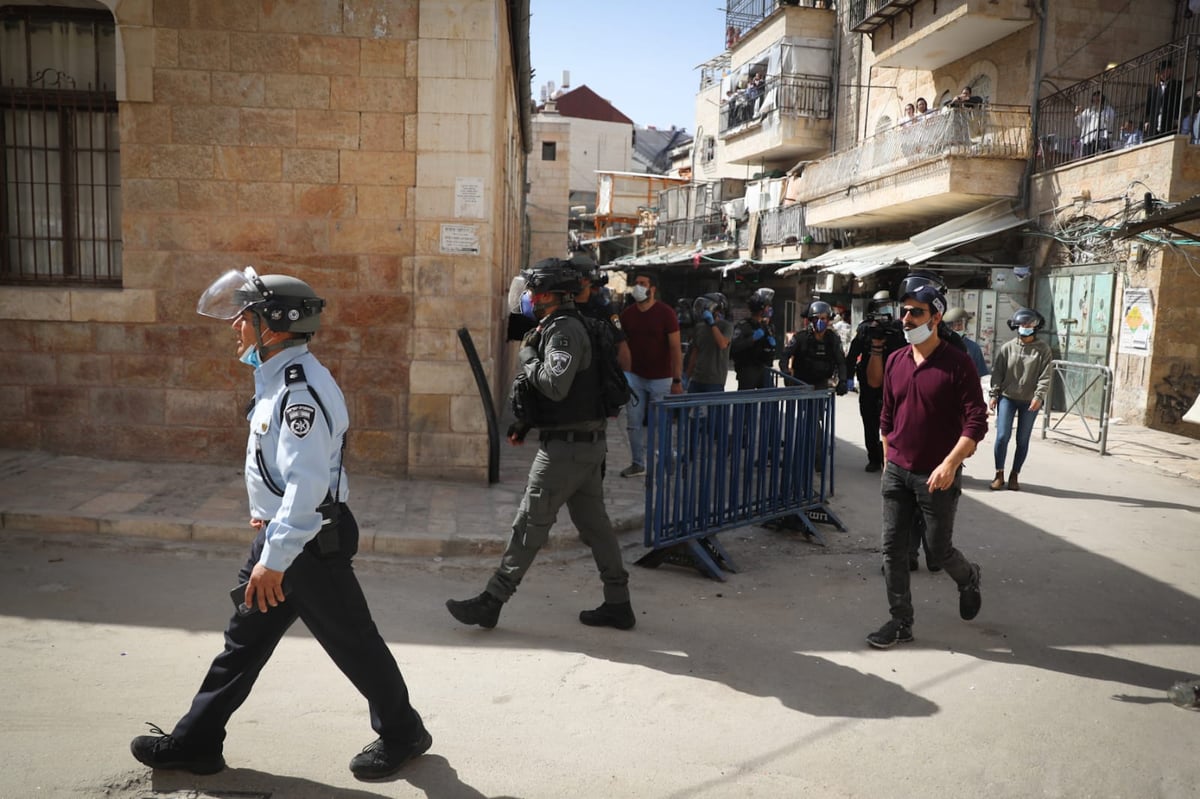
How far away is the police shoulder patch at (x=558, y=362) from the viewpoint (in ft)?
14.2

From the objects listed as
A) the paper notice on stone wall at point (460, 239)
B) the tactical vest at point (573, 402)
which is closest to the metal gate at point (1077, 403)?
the paper notice on stone wall at point (460, 239)

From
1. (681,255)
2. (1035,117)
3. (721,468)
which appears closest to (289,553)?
(721,468)

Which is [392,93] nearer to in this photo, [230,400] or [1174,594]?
[230,400]

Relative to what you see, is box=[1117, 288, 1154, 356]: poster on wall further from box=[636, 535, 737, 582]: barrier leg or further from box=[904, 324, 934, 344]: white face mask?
box=[904, 324, 934, 344]: white face mask

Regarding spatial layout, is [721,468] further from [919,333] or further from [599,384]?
[919,333]

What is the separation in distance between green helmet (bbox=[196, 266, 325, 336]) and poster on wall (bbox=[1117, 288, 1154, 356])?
1310 centimetres

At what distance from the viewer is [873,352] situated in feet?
28.9

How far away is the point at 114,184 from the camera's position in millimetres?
7594

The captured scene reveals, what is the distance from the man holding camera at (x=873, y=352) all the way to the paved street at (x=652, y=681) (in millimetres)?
2840

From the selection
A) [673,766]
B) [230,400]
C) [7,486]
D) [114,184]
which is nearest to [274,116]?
[114,184]

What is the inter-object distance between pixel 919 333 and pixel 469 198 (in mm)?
4147

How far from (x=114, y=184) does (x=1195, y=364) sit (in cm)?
1367

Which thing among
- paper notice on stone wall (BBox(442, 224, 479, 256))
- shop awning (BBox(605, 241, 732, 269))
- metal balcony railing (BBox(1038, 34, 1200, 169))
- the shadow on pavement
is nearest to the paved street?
the shadow on pavement

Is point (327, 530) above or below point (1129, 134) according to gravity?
below
